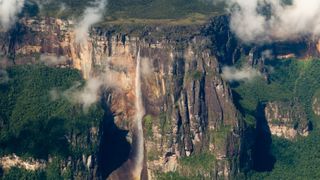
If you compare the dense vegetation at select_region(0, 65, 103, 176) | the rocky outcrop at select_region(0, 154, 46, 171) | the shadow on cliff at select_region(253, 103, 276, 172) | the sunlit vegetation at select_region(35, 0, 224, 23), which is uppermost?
the sunlit vegetation at select_region(35, 0, 224, 23)

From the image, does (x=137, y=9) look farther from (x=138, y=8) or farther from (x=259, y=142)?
(x=259, y=142)

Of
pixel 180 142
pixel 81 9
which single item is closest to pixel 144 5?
pixel 81 9

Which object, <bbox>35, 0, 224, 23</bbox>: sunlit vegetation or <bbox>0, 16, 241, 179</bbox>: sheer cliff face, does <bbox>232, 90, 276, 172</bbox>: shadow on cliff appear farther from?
<bbox>35, 0, 224, 23</bbox>: sunlit vegetation

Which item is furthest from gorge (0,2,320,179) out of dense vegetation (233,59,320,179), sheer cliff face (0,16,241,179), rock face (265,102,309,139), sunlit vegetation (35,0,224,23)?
rock face (265,102,309,139)

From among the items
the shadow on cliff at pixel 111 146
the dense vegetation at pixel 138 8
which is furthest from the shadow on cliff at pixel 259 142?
the shadow on cliff at pixel 111 146

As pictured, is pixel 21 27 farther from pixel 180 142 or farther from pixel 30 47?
pixel 180 142

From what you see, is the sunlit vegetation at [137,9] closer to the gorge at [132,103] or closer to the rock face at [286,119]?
the gorge at [132,103]
